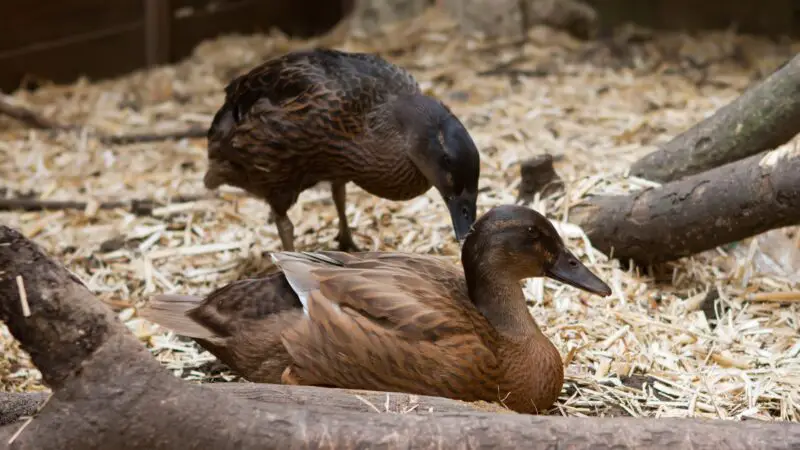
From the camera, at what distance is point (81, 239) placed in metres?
5.19

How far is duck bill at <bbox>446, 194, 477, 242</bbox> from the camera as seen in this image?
4211 millimetres

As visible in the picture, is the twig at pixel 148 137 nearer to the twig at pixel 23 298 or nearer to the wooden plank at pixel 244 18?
the wooden plank at pixel 244 18

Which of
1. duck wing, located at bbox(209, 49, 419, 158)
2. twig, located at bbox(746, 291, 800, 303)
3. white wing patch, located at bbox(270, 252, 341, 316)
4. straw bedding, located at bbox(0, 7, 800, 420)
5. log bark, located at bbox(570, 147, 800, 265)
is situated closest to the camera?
white wing patch, located at bbox(270, 252, 341, 316)

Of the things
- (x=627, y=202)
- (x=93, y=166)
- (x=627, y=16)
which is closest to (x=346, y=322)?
(x=627, y=202)

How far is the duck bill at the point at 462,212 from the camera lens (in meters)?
4.21

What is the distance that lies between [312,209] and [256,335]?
215 cm

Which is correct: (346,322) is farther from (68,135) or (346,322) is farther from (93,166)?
(68,135)

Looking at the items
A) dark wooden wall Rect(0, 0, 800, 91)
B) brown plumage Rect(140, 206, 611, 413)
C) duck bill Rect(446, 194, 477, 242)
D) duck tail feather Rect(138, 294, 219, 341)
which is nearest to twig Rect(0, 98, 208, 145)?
dark wooden wall Rect(0, 0, 800, 91)

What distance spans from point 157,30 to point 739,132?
5.54m

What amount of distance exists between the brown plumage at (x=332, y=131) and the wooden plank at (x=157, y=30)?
4268mm

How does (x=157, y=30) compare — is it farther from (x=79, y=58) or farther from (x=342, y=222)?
(x=342, y=222)

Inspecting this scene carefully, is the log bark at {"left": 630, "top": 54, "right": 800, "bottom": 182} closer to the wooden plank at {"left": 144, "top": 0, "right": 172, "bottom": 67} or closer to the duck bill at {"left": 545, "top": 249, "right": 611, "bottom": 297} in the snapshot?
the duck bill at {"left": 545, "top": 249, "right": 611, "bottom": 297}

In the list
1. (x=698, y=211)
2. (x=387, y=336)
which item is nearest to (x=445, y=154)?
(x=698, y=211)

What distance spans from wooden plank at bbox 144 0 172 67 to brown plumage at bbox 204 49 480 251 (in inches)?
168
